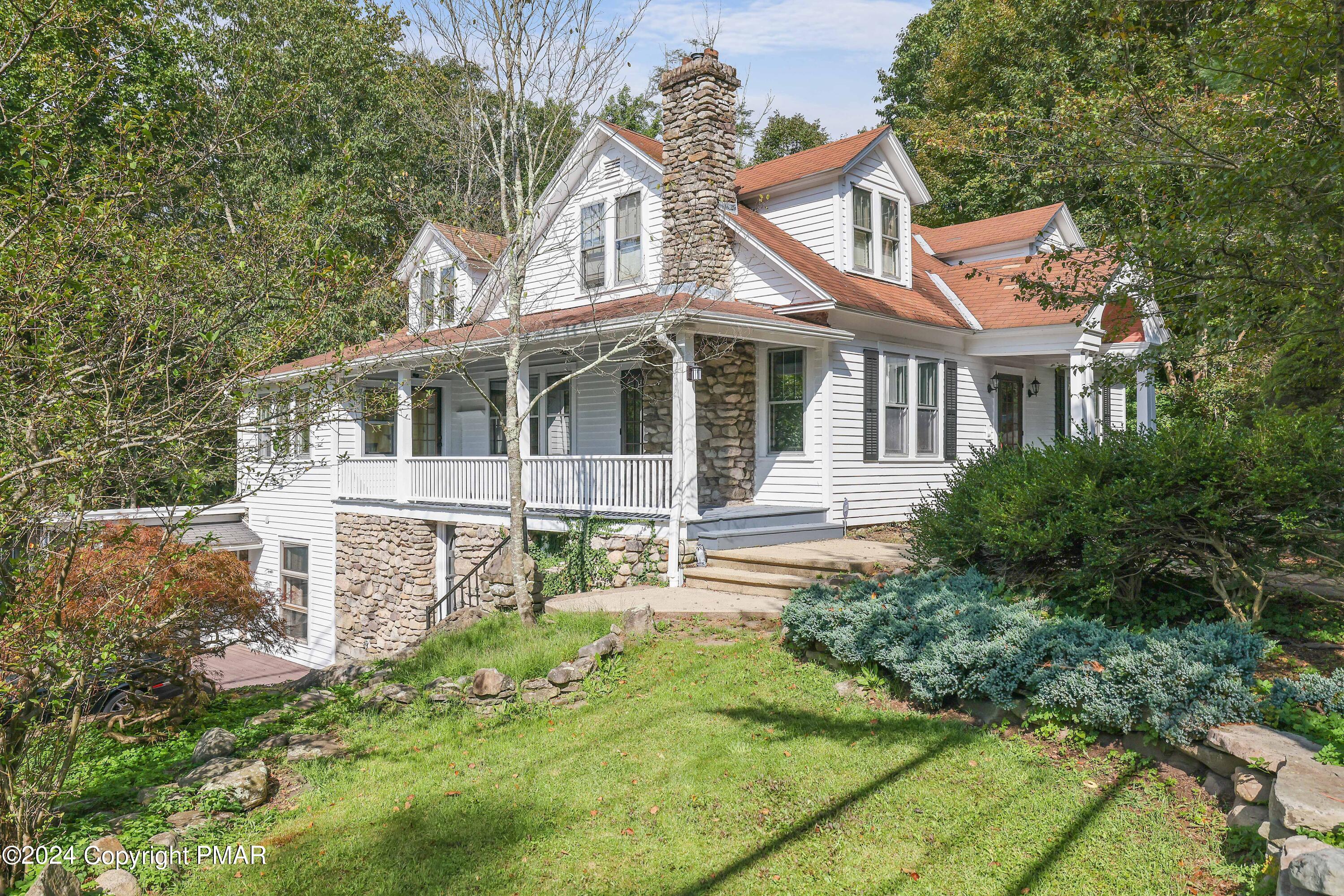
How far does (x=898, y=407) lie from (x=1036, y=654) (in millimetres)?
8366

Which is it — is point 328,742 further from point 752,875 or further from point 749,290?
point 749,290

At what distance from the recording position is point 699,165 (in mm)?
12555

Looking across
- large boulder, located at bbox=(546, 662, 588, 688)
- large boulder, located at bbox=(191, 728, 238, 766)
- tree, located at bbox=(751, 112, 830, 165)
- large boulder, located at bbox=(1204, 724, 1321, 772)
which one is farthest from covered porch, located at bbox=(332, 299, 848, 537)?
tree, located at bbox=(751, 112, 830, 165)

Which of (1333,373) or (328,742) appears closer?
(328,742)

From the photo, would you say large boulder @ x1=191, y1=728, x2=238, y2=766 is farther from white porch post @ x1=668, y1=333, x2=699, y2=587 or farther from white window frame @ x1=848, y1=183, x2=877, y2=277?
white window frame @ x1=848, y1=183, x2=877, y2=277

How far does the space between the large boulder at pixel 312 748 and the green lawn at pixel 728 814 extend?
0.44 ft

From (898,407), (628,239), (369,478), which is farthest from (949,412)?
(369,478)

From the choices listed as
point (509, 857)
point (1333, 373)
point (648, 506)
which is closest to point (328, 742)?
point (509, 857)

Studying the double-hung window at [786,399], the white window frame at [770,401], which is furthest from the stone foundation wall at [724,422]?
the double-hung window at [786,399]

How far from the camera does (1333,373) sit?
8.31 m

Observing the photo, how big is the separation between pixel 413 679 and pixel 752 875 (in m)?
4.26

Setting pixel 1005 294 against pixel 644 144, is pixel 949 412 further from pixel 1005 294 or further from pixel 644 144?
pixel 644 144

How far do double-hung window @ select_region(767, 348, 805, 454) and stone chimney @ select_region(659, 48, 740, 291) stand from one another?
1546mm

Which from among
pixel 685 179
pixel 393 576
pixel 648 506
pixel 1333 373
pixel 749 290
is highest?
pixel 685 179
